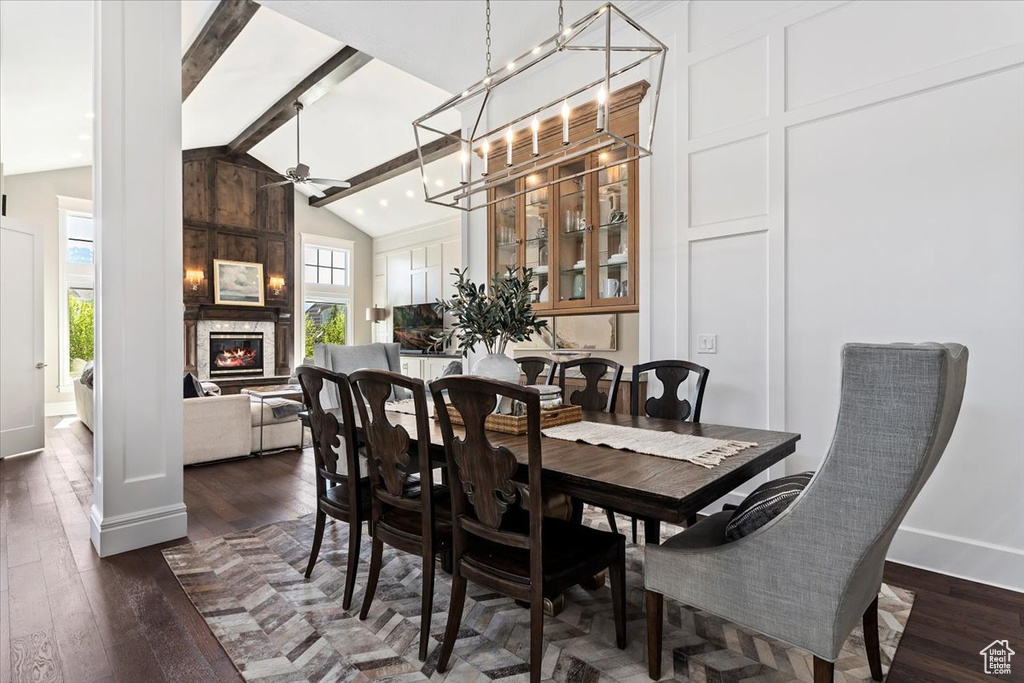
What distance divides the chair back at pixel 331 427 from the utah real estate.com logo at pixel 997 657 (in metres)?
2.33

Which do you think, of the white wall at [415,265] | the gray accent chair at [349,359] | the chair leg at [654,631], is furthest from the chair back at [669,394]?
the white wall at [415,265]

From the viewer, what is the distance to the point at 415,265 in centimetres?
955

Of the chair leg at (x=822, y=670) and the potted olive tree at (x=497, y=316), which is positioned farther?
the potted olive tree at (x=497, y=316)

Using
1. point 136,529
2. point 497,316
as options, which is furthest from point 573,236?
point 136,529

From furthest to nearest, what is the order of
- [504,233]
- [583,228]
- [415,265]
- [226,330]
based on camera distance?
[415,265], [226,330], [504,233], [583,228]

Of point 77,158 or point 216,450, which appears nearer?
point 216,450

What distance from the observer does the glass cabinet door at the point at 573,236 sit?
3.79 metres

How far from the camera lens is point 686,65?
3.21 metres

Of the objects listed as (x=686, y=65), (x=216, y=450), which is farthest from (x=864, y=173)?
(x=216, y=450)

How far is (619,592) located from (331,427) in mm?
1299

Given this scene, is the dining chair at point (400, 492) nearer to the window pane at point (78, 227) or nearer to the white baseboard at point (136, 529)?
the white baseboard at point (136, 529)

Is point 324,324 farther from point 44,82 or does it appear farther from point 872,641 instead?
point 872,641

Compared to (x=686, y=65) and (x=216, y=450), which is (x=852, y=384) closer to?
(x=686, y=65)

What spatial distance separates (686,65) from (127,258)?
11.4 ft
